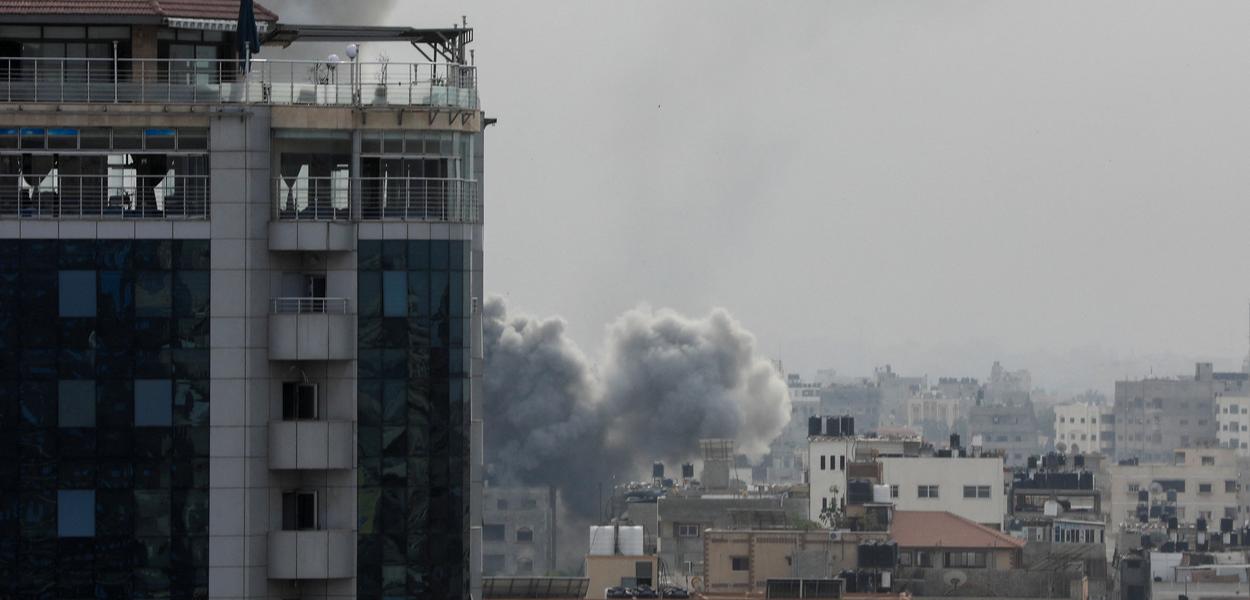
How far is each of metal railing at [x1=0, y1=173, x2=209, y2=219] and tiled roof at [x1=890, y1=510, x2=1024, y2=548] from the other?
118280mm

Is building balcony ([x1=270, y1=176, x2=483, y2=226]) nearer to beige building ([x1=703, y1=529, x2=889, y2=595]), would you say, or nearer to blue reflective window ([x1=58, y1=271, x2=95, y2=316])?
blue reflective window ([x1=58, y1=271, x2=95, y2=316])

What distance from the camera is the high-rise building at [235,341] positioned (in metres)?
38.0

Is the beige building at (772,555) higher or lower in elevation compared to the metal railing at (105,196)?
lower

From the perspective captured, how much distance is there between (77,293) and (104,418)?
1679mm

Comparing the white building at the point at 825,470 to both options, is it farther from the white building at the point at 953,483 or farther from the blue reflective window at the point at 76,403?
the blue reflective window at the point at 76,403

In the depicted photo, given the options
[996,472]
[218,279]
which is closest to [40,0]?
[218,279]

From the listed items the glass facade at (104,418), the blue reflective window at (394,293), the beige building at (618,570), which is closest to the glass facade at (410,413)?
the blue reflective window at (394,293)

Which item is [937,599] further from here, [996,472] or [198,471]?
[198,471]

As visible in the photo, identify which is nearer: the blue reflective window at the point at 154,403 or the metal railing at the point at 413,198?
the blue reflective window at the point at 154,403

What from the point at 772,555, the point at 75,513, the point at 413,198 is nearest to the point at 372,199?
the point at 413,198

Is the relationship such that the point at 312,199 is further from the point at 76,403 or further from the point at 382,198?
the point at 76,403

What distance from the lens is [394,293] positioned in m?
38.7

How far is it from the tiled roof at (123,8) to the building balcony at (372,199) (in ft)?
9.74

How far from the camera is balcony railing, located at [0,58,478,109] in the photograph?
3919 cm
